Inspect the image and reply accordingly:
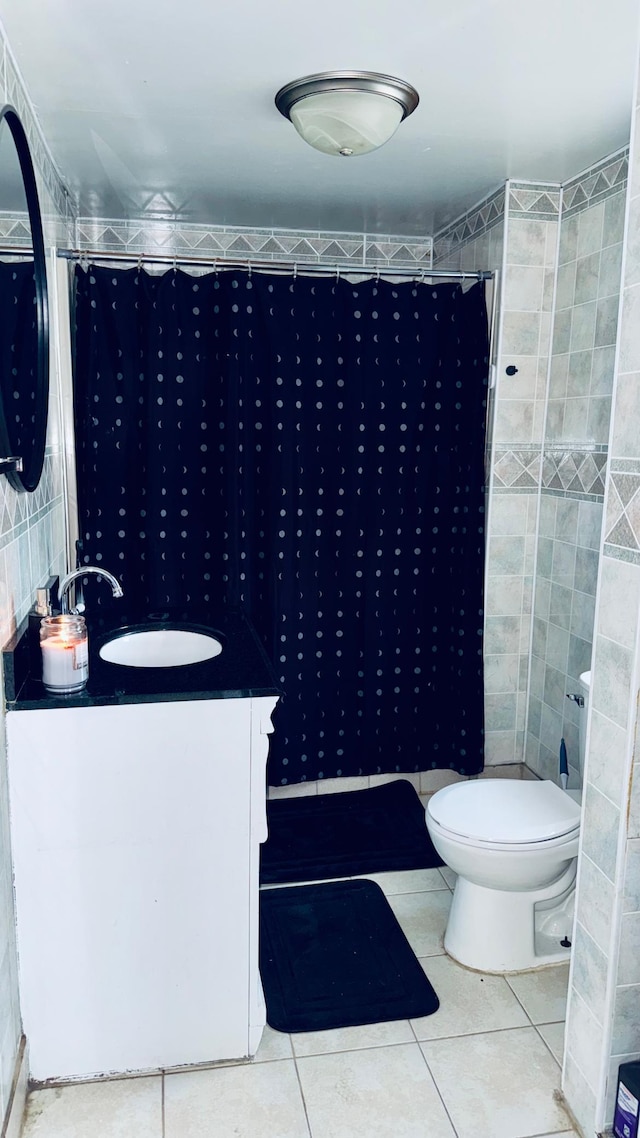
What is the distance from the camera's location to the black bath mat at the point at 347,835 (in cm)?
255

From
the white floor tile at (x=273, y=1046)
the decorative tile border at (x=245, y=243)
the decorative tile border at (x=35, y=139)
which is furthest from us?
the decorative tile border at (x=245, y=243)

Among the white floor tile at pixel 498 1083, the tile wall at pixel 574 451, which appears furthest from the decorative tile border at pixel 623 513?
the white floor tile at pixel 498 1083

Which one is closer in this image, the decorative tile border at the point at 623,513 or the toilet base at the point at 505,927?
the decorative tile border at the point at 623,513

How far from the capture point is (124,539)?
2652 millimetres

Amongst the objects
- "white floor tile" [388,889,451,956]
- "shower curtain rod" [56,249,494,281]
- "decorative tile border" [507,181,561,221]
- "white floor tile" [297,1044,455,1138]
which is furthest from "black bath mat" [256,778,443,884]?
"decorative tile border" [507,181,561,221]

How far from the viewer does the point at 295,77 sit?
185 centimetres

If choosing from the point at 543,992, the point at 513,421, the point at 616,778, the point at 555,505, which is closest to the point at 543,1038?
the point at 543,992

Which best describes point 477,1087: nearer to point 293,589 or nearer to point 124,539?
point 293,589

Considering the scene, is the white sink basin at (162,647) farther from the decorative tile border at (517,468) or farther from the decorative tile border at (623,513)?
the decorative tile border at (517,468)

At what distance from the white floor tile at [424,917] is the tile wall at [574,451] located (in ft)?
1.95

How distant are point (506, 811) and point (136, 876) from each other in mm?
958

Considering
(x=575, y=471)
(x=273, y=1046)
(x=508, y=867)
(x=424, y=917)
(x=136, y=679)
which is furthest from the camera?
(x=575, y=471)

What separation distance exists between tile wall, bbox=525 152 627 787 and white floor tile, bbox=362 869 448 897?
548 mm

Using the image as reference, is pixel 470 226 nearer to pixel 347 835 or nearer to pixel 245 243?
pixel 245 243
